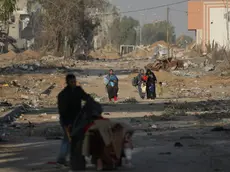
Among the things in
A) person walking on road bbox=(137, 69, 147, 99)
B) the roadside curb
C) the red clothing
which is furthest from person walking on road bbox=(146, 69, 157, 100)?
the roadside curb

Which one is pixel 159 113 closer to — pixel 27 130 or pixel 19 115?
pixel 19 115

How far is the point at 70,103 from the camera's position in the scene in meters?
11.7

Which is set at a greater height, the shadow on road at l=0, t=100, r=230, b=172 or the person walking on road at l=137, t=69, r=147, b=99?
the person walking on road at l=137, t=69, r=147, b=99

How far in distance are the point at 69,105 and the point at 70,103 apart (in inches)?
1.6

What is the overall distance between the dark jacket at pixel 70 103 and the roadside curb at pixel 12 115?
827 cm

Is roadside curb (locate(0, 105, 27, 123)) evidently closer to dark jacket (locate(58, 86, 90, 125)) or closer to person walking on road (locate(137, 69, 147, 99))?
person walking on road (locate(137, 69, 147, 99))

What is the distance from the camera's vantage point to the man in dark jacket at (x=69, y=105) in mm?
11719

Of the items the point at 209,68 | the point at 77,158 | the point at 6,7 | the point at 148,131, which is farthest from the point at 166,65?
the point at 77,158

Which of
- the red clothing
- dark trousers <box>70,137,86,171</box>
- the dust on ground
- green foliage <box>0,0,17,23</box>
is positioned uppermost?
green foliage <box>0,0,17,23</box>

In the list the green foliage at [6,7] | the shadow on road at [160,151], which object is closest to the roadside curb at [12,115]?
the shadow on road at [160,151]

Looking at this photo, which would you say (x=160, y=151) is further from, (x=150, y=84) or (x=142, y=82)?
(x=142, y=82)

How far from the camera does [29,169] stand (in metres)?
11.8

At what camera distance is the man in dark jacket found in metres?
11.7

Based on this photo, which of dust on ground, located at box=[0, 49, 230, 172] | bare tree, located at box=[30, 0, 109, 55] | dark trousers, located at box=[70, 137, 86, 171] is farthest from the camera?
bare tree, located at box=[30, 0, 109, 55]
